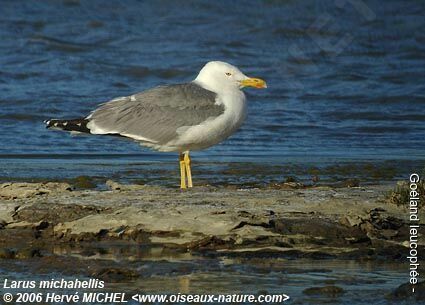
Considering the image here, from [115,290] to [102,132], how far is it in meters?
2.95

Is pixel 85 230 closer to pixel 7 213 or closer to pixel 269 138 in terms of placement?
pixel 7 213

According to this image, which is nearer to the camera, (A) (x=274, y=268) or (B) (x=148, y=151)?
(A) (x=274, y=268)

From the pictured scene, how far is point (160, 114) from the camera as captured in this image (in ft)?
28.9

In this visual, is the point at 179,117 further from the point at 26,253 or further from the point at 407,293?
the point at 407,293

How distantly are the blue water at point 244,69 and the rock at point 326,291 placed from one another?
4.67m

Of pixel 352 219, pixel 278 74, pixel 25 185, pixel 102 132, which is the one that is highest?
pixel 278 74

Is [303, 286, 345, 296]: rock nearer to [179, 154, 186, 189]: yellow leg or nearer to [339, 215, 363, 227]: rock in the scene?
[339, 215, 363, 227]: rock

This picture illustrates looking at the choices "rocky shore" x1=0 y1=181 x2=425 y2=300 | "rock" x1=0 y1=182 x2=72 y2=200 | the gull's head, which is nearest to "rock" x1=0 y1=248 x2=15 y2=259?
"rocky shore" x1=0 y1=181 x2=425 y2=300

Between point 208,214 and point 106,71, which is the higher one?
point 106,71

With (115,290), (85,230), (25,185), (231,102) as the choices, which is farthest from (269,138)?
(115,290)

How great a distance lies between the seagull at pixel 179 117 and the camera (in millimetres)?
8695

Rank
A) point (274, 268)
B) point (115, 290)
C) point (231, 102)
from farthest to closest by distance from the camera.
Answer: point (231, 102) < point (274, 268) < point (115, 290)

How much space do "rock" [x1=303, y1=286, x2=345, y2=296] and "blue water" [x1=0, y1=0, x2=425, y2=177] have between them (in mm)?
4666

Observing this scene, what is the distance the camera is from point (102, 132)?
881 centimetres
